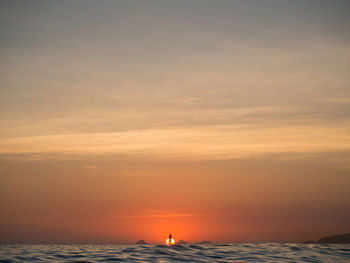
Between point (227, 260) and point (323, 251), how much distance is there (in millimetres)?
14750

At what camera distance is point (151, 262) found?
98.2 feet

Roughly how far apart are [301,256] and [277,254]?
2.19 m

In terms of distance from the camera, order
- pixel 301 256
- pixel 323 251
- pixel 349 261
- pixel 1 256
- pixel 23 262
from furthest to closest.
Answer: pixel 323 251
pixel 301 256
pixel 349 261
pixel 1 256
pixel 23 262

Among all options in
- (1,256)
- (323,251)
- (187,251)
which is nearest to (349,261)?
(323,251)

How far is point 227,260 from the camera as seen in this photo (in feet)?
109

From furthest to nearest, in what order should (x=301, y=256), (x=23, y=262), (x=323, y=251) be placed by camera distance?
1. (x=323, y=251)
2. (x=301, y=256)
3. (x=23, y=262)

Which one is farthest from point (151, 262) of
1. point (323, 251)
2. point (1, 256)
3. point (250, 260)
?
point (323, 251)

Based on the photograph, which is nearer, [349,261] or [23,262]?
[23,262]

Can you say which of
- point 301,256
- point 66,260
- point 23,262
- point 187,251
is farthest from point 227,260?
point 23,262

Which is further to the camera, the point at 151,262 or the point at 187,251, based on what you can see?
the point at 187,251

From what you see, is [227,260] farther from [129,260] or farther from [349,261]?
[349,261]

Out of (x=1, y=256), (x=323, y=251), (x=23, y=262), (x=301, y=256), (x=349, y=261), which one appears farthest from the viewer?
(x=323, y=251)

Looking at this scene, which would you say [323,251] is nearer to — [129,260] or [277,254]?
[277,254]

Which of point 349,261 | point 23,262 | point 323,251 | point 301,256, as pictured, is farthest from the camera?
point 323,251
